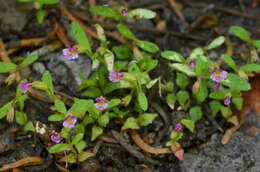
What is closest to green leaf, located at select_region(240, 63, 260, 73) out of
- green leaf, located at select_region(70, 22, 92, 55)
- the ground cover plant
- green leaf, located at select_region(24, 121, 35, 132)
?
the ground cover plant

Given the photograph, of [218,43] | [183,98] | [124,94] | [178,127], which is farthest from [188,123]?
[218,43]

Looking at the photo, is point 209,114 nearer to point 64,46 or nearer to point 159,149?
point 159,149

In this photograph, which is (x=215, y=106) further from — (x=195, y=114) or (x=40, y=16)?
(x=40, y=16)

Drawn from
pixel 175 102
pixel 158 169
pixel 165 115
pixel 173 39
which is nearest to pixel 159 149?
pixel 158 169

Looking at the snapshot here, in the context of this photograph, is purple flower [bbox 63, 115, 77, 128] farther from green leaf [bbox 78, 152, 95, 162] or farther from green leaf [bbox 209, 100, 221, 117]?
green leaf [bbox 209, 100, 221, 117]

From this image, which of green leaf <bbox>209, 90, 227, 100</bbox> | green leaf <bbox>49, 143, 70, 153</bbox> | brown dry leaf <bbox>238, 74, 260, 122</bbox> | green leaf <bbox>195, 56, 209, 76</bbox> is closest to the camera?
green leaf <bbox>49, 143, 70, 153</bbox>

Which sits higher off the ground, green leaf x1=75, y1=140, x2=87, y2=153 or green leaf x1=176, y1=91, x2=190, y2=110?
green leaf x1=176, y1=91, x2=190, y2=110
